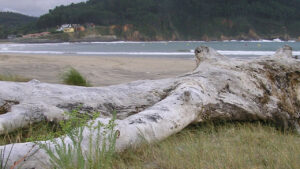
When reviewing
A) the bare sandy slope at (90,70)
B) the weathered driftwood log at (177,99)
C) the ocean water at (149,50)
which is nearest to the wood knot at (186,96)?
the weathered driftwood log at (177,99)

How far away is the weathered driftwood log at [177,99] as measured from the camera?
2352 mm

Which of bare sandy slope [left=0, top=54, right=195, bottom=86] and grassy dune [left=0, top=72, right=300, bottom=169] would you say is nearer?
grassy dune [left=0, top=72, right=300, bottom=169]

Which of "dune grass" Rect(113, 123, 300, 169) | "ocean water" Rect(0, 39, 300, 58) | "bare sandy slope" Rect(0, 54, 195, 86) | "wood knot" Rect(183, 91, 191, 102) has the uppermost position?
"wood knot" Rect(183, 91, 191, 102)

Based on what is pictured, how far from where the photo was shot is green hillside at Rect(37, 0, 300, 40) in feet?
293

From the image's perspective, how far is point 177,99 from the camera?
8.86 ft

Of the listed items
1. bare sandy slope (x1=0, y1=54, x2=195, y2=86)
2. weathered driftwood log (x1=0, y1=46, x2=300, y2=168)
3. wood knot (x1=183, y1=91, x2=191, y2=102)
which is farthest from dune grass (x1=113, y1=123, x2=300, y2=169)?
bare sandy slope (x1=0, y1=54, x2=195, y2=86)

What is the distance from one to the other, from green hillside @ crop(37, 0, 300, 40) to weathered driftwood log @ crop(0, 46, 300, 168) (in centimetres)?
8455

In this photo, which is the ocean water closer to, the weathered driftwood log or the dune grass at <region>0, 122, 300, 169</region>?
the weathered driftwood log

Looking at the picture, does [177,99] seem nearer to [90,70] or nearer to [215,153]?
[215,153]

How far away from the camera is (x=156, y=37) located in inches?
3474

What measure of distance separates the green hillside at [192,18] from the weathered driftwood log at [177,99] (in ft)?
277

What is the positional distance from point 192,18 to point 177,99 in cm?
9985

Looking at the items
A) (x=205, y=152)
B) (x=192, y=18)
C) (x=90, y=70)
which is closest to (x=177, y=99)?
(x=205, y=152)

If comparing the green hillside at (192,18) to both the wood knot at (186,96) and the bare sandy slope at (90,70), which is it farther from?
the wood knot at (186,96)
